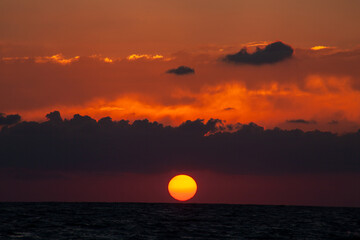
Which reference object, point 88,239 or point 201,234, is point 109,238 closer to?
point 88,239

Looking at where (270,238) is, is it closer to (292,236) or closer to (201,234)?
(292,236)

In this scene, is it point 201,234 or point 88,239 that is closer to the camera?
point 88,239

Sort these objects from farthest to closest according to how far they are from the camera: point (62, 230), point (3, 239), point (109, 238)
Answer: point (62, 230)
point (109, 238)
point (3, 239)

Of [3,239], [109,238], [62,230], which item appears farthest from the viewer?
[62,230]

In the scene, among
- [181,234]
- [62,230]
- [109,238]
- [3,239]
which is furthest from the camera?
[62,230]

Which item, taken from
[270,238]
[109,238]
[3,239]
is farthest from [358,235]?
[3,239]

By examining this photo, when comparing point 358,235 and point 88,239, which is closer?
point 88,239

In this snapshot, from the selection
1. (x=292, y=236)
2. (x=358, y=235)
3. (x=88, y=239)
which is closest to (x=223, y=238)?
(x=292, y=236)

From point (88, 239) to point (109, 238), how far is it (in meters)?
2.88

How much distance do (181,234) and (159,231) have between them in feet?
20.9

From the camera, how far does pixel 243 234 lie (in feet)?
238

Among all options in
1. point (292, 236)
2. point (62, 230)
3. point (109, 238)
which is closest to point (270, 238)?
point (292, 236)

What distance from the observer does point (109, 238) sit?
64312 mm

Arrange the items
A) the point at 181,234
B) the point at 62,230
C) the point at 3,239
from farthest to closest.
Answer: the point at 62,230, the point at 181,234, the point at 3,239
